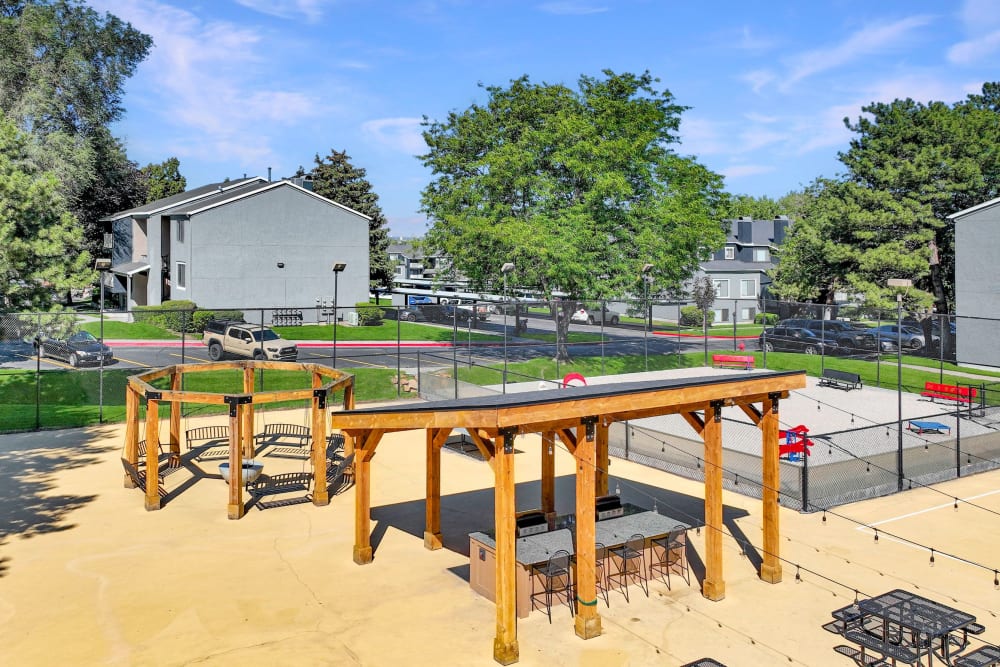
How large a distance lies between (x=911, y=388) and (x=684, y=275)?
41.8ft

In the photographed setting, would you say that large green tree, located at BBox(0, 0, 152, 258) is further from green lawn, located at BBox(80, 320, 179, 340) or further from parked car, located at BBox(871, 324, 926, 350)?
parked car, located at BBox(871, 324, 926, 350)

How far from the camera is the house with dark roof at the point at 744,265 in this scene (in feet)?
230

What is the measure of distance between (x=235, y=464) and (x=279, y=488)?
143cm

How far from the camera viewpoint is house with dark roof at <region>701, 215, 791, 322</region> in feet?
230

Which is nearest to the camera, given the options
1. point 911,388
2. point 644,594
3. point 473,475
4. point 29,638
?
point 29,638

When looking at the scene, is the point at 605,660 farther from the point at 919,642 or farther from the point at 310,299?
the point at 310,299

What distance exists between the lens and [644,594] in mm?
12883

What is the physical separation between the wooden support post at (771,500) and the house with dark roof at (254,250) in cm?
4217

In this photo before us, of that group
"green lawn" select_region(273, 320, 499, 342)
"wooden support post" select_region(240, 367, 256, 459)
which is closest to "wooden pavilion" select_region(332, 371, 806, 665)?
"wooden support post" select_region(240, 367, 256, 459)

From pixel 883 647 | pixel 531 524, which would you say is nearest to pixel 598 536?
pixel 531 524

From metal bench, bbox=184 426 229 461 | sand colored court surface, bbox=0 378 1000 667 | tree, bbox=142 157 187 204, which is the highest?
tree, bbox=142 157 187 204

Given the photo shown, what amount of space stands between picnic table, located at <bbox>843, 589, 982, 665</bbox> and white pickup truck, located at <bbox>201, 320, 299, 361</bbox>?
28.6 m

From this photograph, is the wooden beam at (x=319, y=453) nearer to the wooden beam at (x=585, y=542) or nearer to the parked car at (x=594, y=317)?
the wooden beam at (x=585, y=542)

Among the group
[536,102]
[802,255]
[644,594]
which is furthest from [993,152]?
[644,594]
